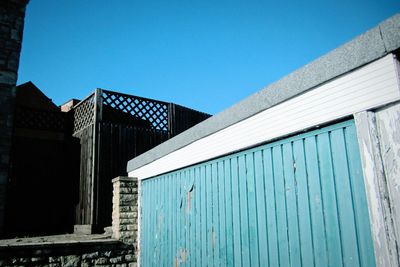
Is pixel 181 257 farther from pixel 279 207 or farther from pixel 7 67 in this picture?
pixel 7 67

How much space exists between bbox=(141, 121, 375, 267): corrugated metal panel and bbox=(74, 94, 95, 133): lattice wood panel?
464 centimetres

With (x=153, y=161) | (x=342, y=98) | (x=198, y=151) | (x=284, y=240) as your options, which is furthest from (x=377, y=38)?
(x=153, y=161)

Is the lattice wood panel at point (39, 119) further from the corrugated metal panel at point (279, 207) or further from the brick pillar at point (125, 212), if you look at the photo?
the corrugated metal panel at point (279, 207)

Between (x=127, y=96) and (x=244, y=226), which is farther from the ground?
(x=127, y=96)

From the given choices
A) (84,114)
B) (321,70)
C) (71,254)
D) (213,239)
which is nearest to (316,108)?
(321,70)

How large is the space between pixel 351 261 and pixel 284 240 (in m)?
0.61

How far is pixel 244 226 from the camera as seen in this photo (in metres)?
3.05

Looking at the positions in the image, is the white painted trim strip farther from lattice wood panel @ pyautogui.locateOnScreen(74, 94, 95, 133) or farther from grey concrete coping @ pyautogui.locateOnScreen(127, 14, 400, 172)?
lattice wood panel @ pyautogui.locateOnScreen(74, 94, 95, 133)

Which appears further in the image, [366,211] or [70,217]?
[70,217]

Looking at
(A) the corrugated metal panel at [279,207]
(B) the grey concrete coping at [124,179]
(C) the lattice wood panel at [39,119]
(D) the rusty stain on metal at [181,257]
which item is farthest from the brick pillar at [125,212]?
(C) the lattice wood panel at [39,119]

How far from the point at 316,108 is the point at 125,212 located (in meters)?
4.44

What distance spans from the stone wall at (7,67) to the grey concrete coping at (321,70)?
6749 mm

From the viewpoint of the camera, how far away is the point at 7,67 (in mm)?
8336

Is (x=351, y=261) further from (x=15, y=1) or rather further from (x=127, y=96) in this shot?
(x=15, y=1)
